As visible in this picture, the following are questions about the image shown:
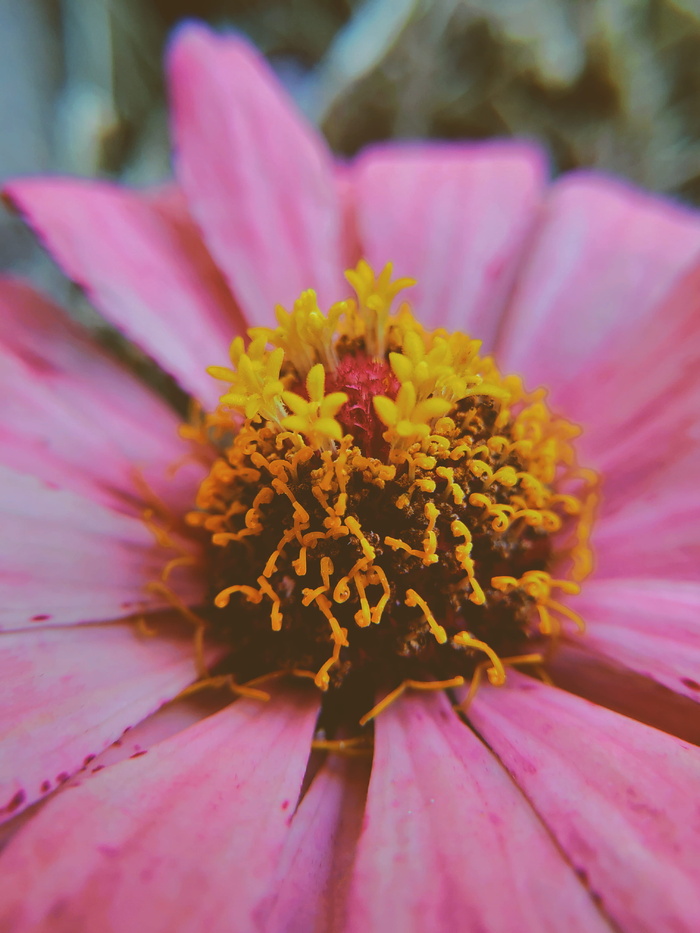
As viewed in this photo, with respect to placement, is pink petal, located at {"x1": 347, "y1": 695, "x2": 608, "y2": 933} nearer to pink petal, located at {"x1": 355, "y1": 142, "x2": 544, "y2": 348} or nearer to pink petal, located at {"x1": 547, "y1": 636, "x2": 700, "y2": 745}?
pink petal, located at {"x1": 547, "y1": 636, "x2": 700, "y2": 745}

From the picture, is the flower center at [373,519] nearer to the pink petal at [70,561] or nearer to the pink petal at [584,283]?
the pink petal at [70,561]

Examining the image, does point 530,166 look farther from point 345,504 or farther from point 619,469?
point 345,504

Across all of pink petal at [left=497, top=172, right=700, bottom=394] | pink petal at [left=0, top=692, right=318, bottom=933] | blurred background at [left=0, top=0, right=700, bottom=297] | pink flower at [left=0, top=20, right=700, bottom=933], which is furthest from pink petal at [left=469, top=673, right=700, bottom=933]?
blurred background at [left=0, top=0, right=700, bottom=297]

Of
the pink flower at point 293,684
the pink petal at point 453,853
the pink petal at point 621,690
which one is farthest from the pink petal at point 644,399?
the pink petal at point 453,853

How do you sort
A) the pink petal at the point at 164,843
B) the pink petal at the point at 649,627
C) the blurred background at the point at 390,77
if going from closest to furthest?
the pink petal at the point at 164,843 → the pink petal at the point at 649,627 → the blurred background at the point at 390,77

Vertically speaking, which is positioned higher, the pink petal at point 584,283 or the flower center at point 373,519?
the pink petal at point 584,283

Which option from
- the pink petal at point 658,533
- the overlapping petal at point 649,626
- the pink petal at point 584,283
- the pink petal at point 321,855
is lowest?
the pink petal at point 321,855

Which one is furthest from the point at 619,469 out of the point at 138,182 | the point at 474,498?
the point at 138,182

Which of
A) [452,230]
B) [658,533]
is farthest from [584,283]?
[658,533]
